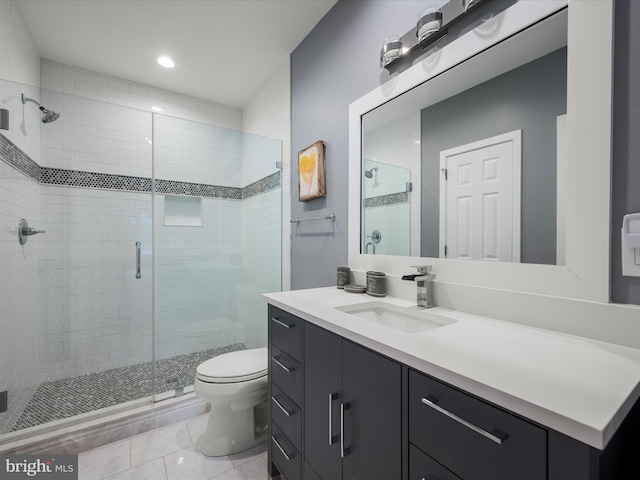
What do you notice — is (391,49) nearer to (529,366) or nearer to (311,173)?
(311,173)

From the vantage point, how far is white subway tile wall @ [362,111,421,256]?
1381 millimetres

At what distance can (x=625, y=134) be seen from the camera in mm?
770

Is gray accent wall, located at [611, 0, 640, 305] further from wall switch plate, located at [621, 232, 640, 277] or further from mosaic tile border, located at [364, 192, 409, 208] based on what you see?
mosaic tile border, located at [364, 192, 409, 208]

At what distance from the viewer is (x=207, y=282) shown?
2.65 meters

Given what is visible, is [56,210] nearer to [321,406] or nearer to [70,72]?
[70,72]

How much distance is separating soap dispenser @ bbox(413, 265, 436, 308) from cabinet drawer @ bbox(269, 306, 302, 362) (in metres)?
0.51

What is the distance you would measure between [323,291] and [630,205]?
1.21 meters

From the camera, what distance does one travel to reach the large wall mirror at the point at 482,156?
36.7 inches

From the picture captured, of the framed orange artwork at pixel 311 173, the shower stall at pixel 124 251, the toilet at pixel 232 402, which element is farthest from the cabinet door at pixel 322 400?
the shower stall at pixel 124 251

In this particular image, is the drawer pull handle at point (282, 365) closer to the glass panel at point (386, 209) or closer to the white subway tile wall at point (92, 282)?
the glass panel at point (386, 209)

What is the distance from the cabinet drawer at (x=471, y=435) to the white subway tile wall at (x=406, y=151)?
30.6 inches

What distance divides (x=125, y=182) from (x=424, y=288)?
2619 mm

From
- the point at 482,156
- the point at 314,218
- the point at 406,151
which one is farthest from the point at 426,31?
the point at 314,218

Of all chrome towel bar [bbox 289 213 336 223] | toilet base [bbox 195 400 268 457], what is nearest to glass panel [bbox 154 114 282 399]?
chrome towel bar [bbox 289 213 336 223]
